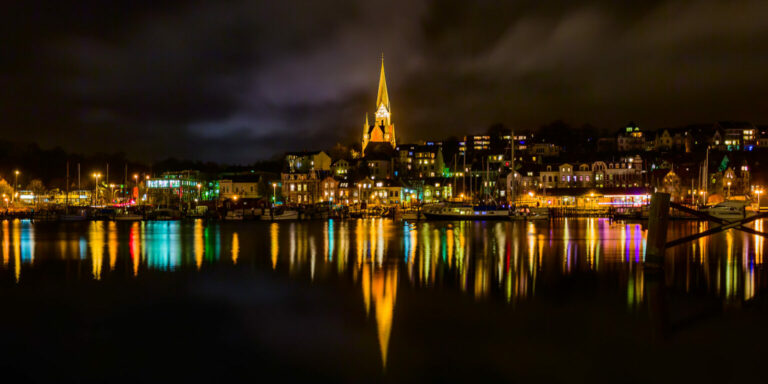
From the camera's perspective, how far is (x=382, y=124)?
14700 centimetres

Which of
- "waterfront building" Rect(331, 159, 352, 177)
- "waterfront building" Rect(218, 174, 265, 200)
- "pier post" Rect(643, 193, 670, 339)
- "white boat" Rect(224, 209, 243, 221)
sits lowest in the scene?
"white boat" Rect(224, 209, 243, 221)

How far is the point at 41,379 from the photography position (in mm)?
9938

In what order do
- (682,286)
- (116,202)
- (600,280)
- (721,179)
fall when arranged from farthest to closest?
1. (116,202)
2. (721,179)
3. (600,280)
4. (682,286)

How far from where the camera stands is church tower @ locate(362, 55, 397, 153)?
141m

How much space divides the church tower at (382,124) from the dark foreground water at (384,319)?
115 metres

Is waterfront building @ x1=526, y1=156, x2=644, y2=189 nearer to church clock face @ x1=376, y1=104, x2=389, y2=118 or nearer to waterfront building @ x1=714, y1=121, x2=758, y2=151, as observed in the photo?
waterfront building @ x1=714, y1=121, x2=758, y2=151

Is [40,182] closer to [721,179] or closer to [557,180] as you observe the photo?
[557,180]

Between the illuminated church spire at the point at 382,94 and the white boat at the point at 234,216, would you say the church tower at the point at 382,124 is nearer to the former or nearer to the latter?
the illuminated church spire at the point at 382,94

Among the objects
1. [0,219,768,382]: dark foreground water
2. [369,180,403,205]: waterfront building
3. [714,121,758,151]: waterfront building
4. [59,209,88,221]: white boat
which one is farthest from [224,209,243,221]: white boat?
[714,121,758,151]: waterfront building

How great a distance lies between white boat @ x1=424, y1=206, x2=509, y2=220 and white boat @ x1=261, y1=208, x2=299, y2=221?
638 inches

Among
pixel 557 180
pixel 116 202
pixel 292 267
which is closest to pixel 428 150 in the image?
pixel 557 180

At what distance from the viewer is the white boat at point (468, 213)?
64438 millimetres

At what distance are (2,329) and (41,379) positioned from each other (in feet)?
13.5

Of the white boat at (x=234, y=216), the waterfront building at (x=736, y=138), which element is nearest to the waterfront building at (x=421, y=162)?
the white boat at (x=234, y=216)
